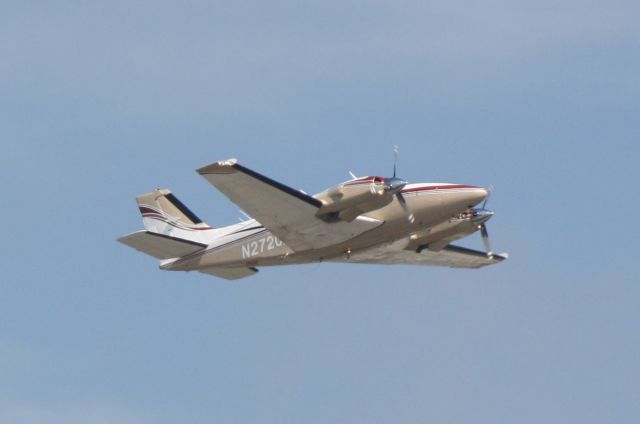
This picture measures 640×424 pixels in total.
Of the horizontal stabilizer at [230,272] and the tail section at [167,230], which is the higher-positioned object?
the tail section at [167,230]

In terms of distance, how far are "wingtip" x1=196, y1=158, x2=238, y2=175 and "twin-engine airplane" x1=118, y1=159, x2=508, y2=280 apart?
0.13 feet

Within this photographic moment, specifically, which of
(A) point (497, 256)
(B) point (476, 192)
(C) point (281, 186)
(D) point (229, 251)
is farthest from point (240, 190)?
(A) point (497, 256)

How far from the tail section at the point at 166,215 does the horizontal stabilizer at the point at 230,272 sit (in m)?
3.06

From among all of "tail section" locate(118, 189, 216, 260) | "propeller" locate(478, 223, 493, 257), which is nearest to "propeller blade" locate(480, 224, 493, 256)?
"propeller" locate(478, 223, 493, 257)

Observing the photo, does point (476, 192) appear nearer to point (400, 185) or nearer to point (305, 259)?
point (400, 185)

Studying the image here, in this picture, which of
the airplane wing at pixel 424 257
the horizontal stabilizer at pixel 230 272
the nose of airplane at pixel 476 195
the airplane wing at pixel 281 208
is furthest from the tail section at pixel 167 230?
the nose of airplane at pixel 476 195

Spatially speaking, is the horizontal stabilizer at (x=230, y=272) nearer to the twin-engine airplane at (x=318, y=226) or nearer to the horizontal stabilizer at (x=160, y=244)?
the twin-engine airplane at (x=318, y=226)

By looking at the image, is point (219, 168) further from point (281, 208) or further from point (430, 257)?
point (430, 257)

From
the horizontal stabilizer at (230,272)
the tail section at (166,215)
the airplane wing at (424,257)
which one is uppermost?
the tail section at (166,215)

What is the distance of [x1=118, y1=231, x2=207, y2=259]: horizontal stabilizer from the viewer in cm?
5745

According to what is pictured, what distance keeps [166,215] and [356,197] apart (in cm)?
1341

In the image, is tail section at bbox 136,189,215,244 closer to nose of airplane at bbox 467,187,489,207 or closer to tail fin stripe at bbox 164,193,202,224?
tail fin stripe at bbox 164,193,202,224

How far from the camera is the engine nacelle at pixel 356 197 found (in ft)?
179

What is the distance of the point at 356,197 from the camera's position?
5466 cm
